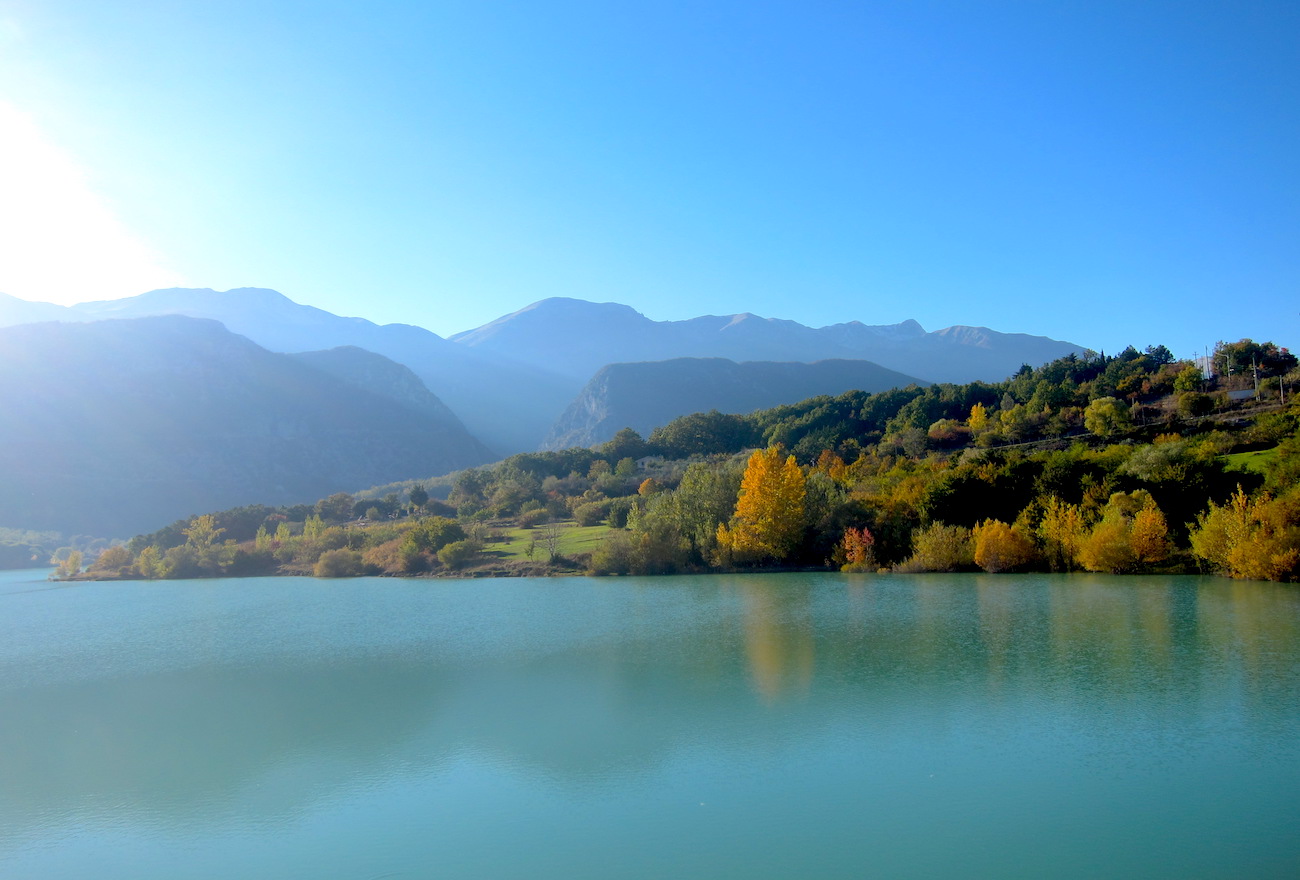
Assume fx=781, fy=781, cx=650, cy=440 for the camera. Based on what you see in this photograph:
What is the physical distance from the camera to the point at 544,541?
170 ft

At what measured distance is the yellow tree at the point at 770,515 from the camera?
4372 cm

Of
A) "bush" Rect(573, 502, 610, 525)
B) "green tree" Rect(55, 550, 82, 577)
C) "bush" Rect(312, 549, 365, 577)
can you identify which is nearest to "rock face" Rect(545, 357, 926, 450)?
"bush" Rect(573, 502, 610, 525)

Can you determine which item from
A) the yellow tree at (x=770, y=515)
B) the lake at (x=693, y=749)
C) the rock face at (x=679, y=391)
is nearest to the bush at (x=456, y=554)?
the yellow tree at (x=770, y=515)

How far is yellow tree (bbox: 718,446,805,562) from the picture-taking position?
43.7 meters

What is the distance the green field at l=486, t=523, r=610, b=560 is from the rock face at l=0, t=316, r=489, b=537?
6041 centimetres

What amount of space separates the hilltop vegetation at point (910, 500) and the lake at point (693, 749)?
7.96 meters

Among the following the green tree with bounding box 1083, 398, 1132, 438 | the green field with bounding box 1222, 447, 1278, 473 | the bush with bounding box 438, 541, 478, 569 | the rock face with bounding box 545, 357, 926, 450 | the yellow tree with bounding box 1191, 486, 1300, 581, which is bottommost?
the bush with bounding box 438, 541, 478, 569

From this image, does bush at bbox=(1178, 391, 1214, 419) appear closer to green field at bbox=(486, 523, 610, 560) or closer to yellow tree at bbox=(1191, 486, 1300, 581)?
yellow tree at bbox=(1191, 486, 1300, 581)

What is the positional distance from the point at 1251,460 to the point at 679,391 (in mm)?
134542

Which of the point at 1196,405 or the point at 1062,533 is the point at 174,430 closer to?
the point at 1062,533

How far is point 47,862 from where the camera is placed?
1042 cm

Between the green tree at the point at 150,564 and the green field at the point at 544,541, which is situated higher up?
the green field at the point at 544,541

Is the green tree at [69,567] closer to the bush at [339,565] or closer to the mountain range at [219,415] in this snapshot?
the mountain range at [219,415]

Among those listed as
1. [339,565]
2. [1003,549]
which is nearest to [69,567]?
[339,565]
